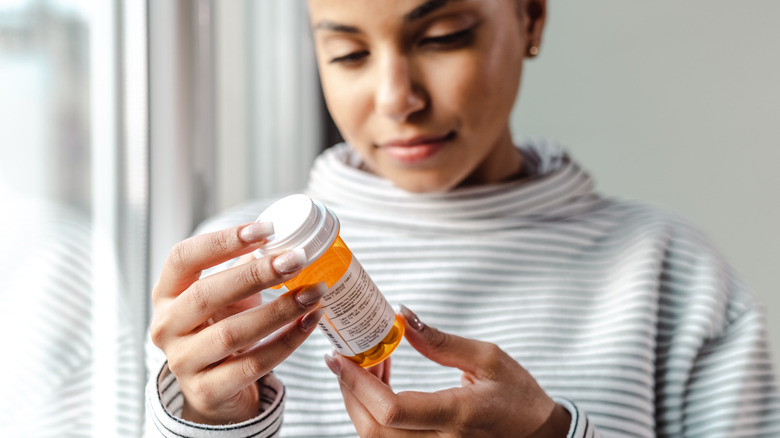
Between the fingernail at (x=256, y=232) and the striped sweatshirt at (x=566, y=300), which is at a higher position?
the fingernail at (x=256, y=232)

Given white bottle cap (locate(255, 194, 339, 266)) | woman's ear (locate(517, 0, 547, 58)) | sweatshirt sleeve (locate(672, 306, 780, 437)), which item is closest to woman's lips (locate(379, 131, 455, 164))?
woman's ear (locate(517, 0, 547, 58))

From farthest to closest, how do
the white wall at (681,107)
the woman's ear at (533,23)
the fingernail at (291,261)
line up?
the white wall at (681,107) < the woman's ear at (533,23) < the fingernail at (291,261)

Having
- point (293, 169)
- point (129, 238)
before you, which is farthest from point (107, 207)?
point (293, 169)

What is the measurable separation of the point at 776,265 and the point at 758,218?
137 millimetres

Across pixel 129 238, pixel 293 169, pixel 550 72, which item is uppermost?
pixel 550 72

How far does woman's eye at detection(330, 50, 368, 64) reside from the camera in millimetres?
870

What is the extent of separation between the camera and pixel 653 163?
A: 1.81 meters

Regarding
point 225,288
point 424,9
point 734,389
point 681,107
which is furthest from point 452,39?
point 681,107

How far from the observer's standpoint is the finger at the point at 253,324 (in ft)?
1.84

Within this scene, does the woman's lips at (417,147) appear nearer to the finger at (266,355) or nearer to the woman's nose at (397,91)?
the woman's nose at (397,91)

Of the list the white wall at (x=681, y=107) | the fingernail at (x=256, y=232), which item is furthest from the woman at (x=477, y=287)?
the white wall at (x=681, y=107)

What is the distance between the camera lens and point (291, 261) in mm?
529

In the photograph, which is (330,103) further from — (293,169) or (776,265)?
(776,265)

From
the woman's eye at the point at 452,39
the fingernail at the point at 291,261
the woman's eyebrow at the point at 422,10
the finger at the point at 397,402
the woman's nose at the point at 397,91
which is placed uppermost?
the woman's eyebrow at the point at 422,10
